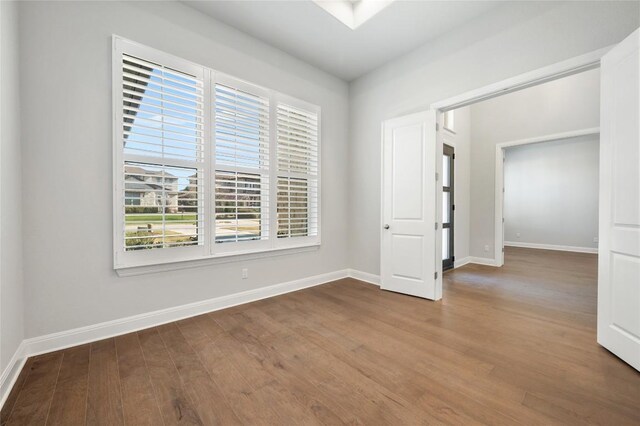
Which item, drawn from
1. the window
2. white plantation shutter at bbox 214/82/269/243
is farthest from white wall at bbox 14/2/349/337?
white plantation shutter at bbox 214/82/269/243

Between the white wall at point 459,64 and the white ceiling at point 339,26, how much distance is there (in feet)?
0.69

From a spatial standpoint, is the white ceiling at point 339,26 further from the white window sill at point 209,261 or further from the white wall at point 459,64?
the white window sill at point 209,261

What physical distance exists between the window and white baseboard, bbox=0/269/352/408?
1.72 feet

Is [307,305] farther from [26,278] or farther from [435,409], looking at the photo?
[26,278]

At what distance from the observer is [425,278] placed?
3.35 meters

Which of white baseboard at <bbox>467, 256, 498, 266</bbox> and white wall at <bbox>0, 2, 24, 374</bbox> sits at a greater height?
white wall at <bbox>0, 2, 24, 374</bbox>

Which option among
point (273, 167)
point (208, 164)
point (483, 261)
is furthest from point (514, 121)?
point (208, 164)

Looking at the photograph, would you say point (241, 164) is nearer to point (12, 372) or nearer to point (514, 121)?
point (12, 372)

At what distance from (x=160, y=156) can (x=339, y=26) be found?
2.49m

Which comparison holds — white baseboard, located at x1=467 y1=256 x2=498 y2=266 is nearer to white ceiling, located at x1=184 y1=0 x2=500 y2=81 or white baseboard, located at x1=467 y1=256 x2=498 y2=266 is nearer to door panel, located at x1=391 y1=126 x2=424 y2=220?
door panel, located at x1=391 y1=126 x2=424 y2=220

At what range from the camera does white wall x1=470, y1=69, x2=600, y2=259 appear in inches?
196

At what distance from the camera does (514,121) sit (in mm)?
5250

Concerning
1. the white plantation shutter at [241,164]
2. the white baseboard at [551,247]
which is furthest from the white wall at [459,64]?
the white baseboard at [551,247]

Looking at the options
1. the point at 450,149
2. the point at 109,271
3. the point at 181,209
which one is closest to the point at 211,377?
the point at 109,271
